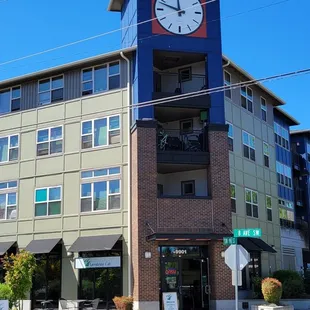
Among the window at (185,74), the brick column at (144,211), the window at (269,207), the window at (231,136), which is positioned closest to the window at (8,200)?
the brick column at (144,211)

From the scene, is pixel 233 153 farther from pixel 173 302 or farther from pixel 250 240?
pixel 173 302

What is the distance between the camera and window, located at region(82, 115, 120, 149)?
88.6ft

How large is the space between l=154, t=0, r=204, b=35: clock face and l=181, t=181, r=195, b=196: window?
7531 millimetres

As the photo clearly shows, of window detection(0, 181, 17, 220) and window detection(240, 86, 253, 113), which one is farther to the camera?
window detection(240, 86, 253, 113)

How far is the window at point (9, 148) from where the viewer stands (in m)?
29.9

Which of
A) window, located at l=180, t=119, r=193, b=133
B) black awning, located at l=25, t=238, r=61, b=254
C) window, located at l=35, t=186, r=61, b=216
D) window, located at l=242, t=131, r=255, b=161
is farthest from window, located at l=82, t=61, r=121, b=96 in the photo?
window, located at l=242, t=131, r=255, b=161

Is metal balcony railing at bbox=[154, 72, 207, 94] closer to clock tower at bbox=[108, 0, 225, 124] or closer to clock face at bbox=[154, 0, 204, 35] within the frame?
clock tower at bbox=[108, 0, 225, 124]

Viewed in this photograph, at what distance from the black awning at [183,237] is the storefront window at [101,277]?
93.5 inches

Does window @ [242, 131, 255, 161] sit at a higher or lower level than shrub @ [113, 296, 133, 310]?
higher

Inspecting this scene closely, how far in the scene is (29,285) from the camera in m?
23.1

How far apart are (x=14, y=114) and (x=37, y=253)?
8220mm

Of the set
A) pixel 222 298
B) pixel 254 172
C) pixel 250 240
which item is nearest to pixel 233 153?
pixel 254 172

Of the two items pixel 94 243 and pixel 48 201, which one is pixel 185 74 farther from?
pixel 94 243

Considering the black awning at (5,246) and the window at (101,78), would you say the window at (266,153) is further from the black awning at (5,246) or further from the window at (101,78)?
the black awning at (5,246)
